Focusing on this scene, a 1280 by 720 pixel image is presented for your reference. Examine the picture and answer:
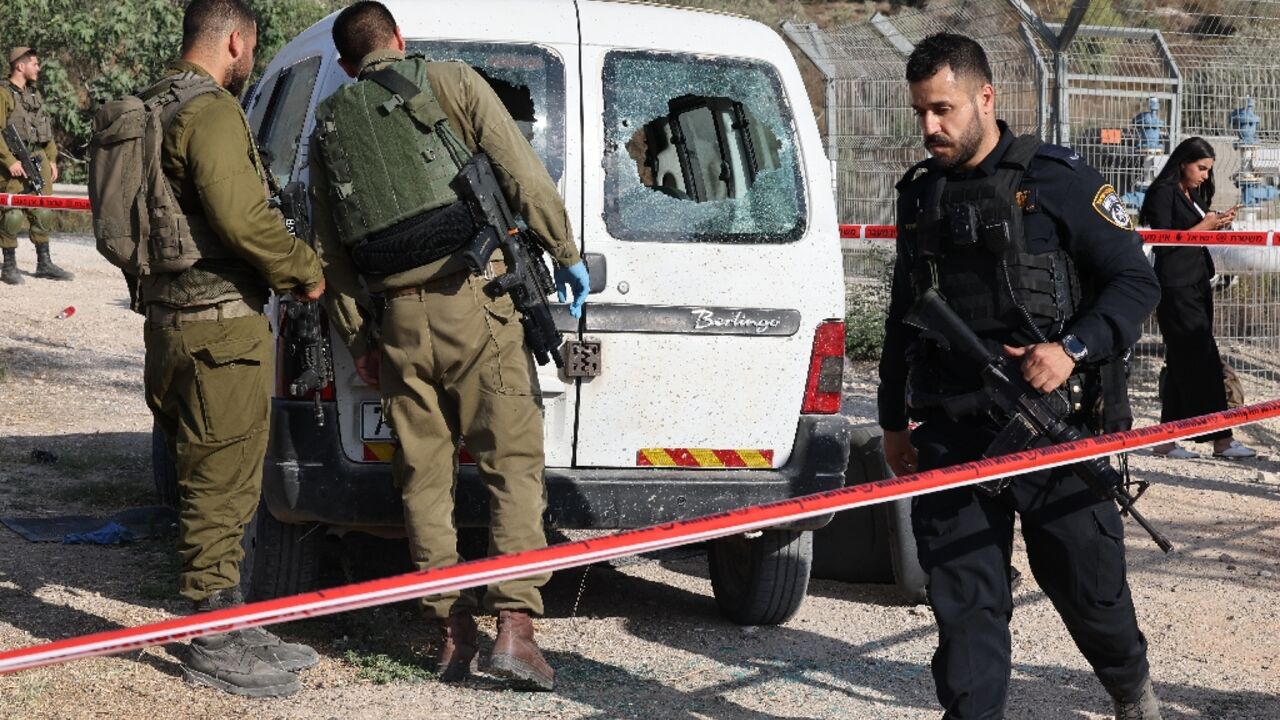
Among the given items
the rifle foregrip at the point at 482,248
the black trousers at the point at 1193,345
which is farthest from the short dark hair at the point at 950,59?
the black trousers at the point at 1193,345

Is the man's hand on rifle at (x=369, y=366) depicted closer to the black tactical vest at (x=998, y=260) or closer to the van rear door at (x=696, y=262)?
the van rear door at (x=696, y=262)

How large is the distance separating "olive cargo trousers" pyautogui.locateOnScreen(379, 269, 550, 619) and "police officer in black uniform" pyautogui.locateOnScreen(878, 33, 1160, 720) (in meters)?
1.28

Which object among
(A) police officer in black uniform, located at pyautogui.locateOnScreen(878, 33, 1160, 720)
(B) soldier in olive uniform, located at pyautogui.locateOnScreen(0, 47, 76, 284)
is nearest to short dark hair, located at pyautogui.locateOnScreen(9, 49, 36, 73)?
(B) soldier in olive uniform, located at pyautogui.locateOnScreen(0, 47, 76, 284)

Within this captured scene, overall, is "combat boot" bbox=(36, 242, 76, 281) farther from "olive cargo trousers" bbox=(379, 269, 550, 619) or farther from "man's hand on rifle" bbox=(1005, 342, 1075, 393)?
"man's hand on rifle" bbox=(1005, 342, 1075, 393)

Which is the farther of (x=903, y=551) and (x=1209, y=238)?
(x=1209, y=238)

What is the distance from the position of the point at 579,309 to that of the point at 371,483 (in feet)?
2.68

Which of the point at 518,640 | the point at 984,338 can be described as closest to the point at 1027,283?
the point at 984,338

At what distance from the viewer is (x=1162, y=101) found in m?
11.0

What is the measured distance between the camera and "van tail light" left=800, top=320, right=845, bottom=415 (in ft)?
16.8

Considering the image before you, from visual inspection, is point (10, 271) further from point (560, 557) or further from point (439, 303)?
point (560, 557)

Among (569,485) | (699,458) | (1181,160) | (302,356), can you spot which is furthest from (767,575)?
(1181,160)

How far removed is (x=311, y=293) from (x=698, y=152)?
1520mm

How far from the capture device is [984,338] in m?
3.87

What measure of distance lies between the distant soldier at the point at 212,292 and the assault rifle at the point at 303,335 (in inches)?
3.4
